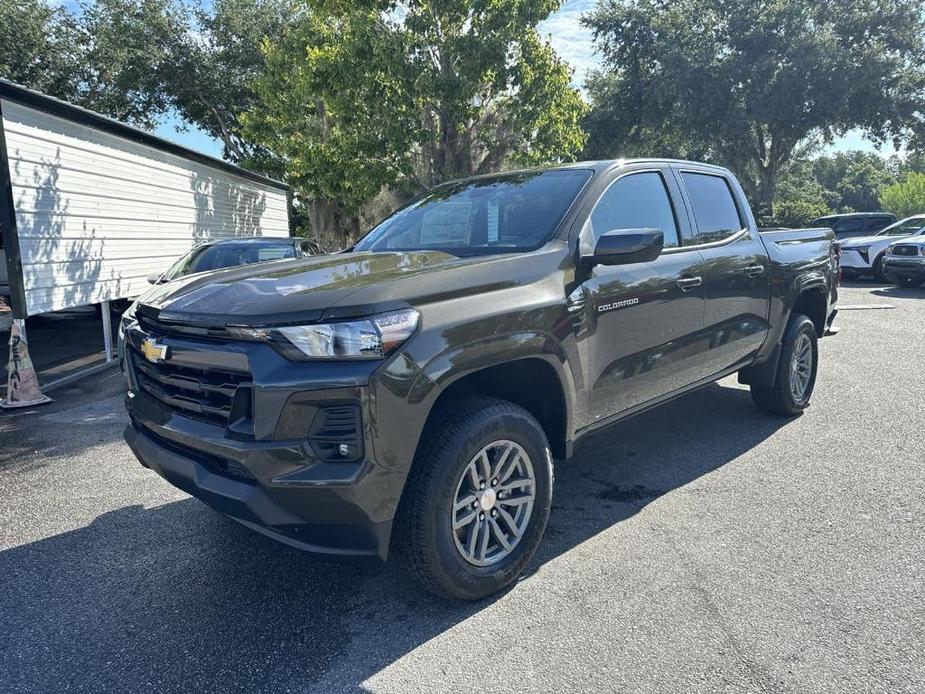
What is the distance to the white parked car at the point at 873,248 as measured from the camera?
54.1 feet

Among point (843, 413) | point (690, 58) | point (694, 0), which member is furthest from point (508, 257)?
point (694, 0)

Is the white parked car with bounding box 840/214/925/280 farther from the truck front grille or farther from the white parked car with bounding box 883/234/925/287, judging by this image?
the truck front grille

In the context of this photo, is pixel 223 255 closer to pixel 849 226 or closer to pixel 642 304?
pixel 642 304

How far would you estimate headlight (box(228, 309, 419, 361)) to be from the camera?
7.97 feet

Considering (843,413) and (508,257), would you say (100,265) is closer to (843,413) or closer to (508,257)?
(508,257)

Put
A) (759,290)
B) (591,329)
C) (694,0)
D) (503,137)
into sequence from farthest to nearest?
(694,0)
(503,137)
(759,290)
(591,329)

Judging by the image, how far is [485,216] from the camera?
3738 mm

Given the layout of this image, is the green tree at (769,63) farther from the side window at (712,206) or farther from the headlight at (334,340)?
the headlight at (334,340)

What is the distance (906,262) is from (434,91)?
1075 cm

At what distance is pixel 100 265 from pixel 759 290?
889cm

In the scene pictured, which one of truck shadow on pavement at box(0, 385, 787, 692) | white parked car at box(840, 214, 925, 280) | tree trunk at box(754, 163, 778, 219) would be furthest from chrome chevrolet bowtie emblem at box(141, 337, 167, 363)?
tree trunk at box(754, 163, 778, 219)

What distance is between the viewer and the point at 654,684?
2.38 meters

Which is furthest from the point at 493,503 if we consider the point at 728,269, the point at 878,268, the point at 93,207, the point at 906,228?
the point at 906,228

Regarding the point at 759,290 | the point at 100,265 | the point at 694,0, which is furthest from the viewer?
the point at 694,0
